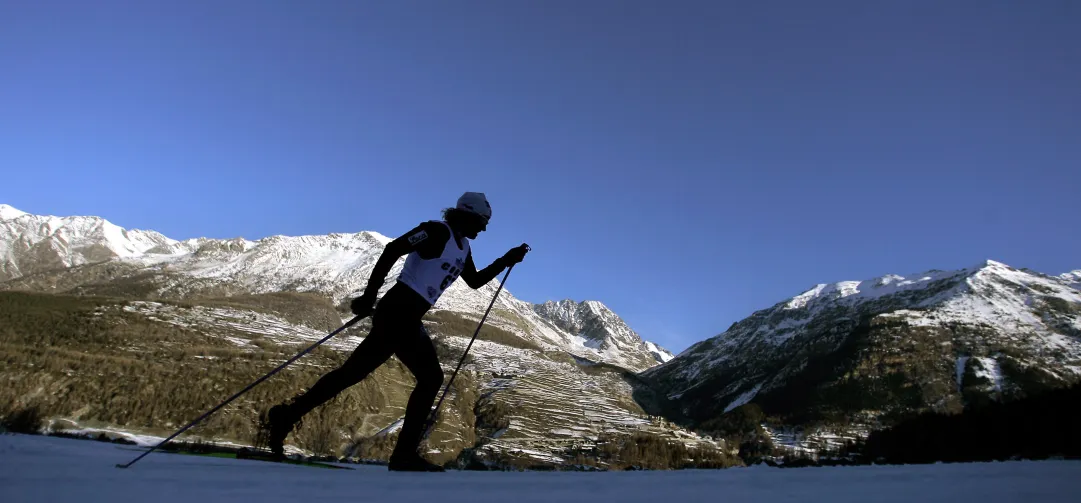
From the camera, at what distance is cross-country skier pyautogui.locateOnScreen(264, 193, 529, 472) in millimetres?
4262

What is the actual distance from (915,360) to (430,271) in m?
157

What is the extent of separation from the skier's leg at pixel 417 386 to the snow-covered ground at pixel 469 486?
1.04 meters

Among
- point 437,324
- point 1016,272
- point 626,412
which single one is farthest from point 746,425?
point 1016,272

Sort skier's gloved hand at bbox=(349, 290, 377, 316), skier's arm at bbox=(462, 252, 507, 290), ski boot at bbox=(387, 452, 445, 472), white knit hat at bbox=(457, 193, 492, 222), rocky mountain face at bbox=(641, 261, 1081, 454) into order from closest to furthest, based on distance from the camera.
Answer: skier's gloved hand at bbox=(349, 290, 377, 316) → ski boot at bbox=(387, 452, 445, 472) → white knit hat at bbox=(457, 193, 492, 222) → skier's arm at bbox=(462, 252, 507, 290) → rocky mountain face at bbox=(641, 261, 1081, 454)

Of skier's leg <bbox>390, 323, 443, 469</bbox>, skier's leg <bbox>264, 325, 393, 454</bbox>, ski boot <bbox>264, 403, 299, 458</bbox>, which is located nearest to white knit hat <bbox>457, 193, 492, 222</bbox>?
skier's leg <bbox>390, 323, 443, 469</bbox>

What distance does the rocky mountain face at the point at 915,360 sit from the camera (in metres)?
116

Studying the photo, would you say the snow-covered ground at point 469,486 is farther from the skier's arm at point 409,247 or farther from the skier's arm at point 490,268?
the skier's arm at point 490,268

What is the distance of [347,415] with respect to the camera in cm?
5544

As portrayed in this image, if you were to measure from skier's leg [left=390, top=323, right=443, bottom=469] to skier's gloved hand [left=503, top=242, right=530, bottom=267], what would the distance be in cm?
113

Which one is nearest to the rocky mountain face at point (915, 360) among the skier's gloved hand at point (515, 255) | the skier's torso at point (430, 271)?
the skier's gloved hand at point (515, 255)

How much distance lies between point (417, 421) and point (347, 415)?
5612 cm

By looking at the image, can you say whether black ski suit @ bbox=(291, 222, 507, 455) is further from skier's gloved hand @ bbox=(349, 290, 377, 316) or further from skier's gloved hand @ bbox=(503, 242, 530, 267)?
skier's gloved hand @ bbox=(503, 242, 530, 267)

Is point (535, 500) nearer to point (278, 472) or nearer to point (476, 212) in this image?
point (278, 472)

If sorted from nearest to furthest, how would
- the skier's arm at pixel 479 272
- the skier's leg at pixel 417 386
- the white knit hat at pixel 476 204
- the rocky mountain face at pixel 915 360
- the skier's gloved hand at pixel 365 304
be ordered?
the skier's gloved hand at pixel 365 304, the skier's leg at pixel 417 386, the white knit hat at pixel 476 204, the skier's arm at pixel 479 272, the rocky mountain face at pixel 915 360
